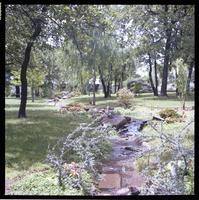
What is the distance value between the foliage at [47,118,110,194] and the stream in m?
0.13

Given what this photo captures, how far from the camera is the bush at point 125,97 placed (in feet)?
17.2

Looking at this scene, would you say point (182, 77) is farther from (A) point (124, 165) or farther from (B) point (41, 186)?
(B) point (41, 186)

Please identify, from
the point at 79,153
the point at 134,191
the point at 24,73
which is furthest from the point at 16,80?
the point at 134,191

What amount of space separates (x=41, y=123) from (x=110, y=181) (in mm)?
1249

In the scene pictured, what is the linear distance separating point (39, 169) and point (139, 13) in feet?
7.63

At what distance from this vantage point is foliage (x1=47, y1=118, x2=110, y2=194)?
4.95 m

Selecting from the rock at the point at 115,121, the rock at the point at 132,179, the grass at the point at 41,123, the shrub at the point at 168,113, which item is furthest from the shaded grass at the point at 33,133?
the shrub at the point at 168,113

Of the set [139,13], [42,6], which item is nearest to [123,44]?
[139,13]

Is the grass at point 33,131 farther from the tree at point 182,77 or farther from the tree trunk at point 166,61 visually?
the tree at point 182,77

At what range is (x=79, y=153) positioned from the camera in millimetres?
5082

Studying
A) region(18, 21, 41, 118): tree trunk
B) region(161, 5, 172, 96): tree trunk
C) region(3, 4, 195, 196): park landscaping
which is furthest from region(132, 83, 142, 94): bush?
region(18, 21, 41, 118): tree trunk

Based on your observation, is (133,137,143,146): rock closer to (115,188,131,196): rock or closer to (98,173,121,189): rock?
(98,173,121,189): rock

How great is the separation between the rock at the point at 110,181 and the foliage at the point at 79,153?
0.14 meters

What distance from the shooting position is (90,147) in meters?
Result: 5.14
